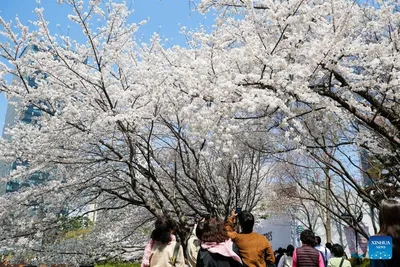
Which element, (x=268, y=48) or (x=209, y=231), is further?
(x=268, y=48)

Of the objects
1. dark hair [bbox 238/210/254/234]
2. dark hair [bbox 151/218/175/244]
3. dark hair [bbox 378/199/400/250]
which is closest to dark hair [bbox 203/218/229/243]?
dark hair [bbox 238/210/254/234]

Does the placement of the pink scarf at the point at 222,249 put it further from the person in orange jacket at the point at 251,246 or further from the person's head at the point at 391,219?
the person's head at the point at 391,219

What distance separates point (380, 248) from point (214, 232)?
153cm

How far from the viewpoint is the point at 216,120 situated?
4516 mm

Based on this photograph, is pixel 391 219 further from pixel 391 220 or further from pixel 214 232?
pixel 214 232

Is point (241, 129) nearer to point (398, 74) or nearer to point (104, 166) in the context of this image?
point (398, 74)

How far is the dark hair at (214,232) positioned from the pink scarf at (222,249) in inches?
1.2

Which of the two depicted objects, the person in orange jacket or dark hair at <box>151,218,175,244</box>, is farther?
dark hair at <box>151,218,175,244</box>

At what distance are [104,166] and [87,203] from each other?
1.33m

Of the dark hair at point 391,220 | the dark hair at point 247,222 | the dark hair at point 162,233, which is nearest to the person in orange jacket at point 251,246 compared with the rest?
the dark hair at point 247,222

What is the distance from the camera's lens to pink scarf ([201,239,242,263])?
281 cm

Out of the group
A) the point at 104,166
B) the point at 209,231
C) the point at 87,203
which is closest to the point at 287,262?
the point at 209,231

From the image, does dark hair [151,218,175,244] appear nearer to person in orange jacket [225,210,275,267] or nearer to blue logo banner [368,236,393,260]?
person in orange jacket [225,210,275,267]

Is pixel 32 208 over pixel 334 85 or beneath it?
beneath
